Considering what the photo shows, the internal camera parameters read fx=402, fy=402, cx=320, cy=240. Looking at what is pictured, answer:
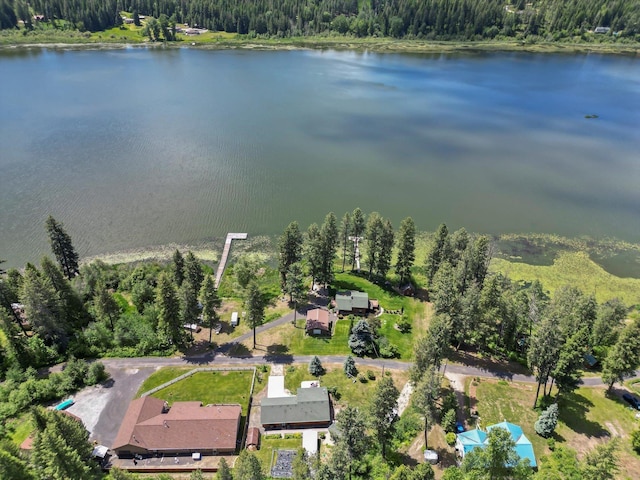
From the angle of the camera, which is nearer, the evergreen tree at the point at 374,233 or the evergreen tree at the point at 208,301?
the evergreen tree at the point at 208,301

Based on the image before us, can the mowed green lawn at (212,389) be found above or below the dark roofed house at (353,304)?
below

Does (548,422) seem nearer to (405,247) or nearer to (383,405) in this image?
(383,405)

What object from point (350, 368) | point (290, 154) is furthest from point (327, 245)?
point (290, 154)

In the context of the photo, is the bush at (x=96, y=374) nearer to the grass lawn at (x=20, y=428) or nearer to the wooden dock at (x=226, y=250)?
the grass lawn at (x=20, y=428)

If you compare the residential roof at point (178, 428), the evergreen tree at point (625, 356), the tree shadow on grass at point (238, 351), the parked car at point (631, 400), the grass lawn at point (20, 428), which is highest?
the evergreen tree at point (625, 356)

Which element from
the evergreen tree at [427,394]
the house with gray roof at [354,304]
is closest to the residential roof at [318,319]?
the house with gray roof at [354,304]

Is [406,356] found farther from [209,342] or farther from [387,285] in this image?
[209,342]

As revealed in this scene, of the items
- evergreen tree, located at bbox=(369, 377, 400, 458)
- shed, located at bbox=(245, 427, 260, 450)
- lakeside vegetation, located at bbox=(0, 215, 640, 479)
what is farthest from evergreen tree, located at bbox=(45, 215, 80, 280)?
evergreen tree, located at bbox=(369, 377, 400, 458)
